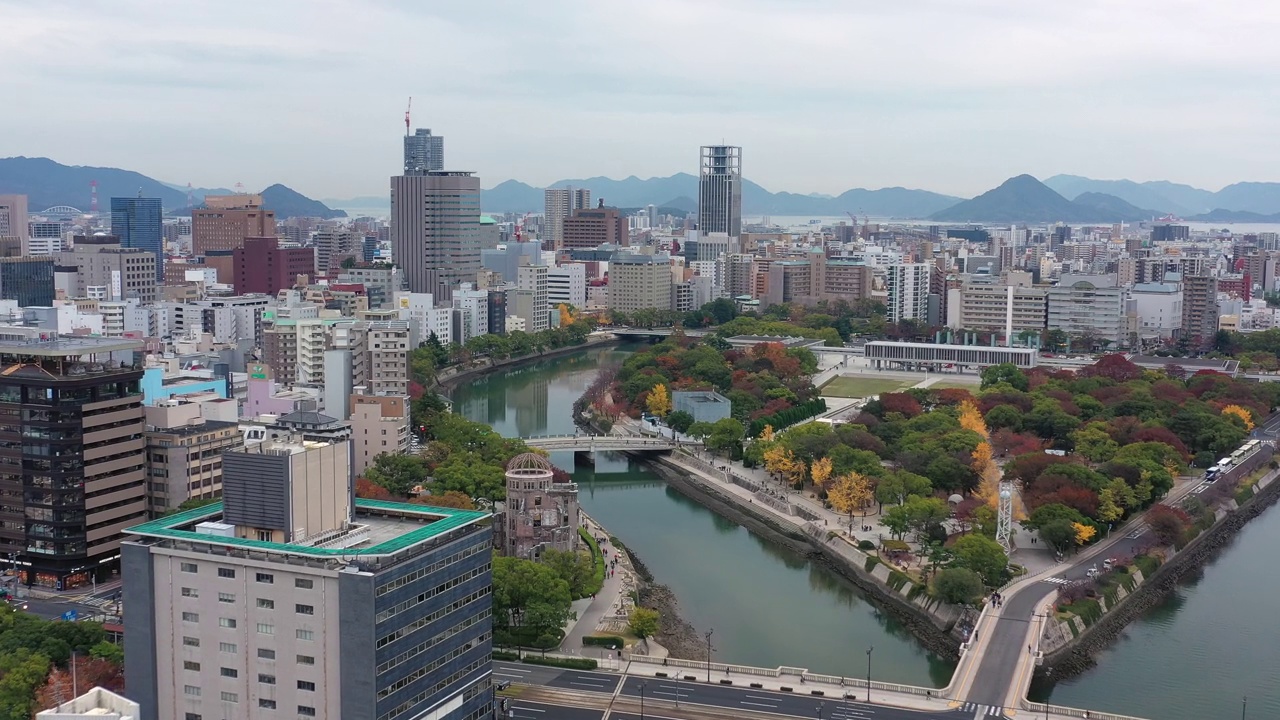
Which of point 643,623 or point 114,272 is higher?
point 114,272

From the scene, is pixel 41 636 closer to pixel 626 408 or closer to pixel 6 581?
pixel 6 581

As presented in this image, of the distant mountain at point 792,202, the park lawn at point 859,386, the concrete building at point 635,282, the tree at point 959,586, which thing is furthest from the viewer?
the distant mountain at point 792,202

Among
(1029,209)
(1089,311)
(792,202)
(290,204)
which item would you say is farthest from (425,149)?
(792,202)

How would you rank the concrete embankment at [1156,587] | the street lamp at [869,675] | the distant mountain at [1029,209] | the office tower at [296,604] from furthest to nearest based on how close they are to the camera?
the distant mountain at [1029,209] < the concrete embankment at [1156,587] < the street lamp at [869,675] < the office tower at [296,604]

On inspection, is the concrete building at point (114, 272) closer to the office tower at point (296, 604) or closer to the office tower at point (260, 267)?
the office tower at point (260, 267)

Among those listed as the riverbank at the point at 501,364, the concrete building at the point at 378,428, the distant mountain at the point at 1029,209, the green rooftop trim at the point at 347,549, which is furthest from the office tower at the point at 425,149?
the distant mountain at the point at 1029,209

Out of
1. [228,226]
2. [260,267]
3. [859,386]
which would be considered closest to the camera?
[859,386]

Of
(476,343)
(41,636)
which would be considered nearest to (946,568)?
(41,636)

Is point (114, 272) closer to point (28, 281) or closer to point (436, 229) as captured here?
point (28, 281)
